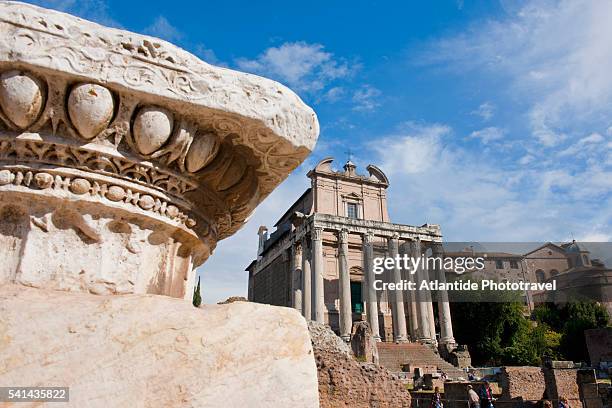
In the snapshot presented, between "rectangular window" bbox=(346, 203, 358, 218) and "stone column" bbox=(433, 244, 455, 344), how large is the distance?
6988 millimetres

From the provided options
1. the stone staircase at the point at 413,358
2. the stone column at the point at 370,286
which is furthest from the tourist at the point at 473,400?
the stone column at the point at 370,286

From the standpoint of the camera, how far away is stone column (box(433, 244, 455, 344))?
32.6m

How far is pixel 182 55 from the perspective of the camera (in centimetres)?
205

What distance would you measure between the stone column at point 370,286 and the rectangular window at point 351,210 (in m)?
5.40

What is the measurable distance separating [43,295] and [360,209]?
38.2 metres

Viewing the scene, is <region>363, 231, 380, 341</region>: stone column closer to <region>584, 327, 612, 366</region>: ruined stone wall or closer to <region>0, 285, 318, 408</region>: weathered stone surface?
<region>584, 327, 612, 366</region>: ruined stone wall

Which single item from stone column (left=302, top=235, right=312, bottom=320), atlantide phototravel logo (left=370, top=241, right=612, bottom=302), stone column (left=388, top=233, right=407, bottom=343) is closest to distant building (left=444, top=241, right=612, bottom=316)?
atlantide phototravel logo (left=370, top=241, right=612, bottom=302)

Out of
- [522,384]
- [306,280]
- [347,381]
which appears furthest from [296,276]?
[347,381]

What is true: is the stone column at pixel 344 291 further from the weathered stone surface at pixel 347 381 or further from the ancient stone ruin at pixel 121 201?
the ancient stone ruin at pixel 121 201

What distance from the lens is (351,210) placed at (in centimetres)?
3947

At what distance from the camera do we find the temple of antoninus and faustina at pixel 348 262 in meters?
31.6

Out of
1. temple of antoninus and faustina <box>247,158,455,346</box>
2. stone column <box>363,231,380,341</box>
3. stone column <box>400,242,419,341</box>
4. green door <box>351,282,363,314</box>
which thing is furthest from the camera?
green door <box>351,282,363,314</box>

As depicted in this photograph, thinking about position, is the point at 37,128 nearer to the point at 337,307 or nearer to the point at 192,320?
the point at 192,320

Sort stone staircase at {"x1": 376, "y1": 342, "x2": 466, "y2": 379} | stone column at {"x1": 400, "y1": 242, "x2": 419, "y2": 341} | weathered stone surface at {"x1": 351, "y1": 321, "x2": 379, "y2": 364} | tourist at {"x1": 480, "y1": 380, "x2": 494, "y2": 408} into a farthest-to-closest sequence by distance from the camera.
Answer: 1. stone column at {"x1": 400, "y1": 242, "x2": 419, "y2": 341}
2. stone staircase at {"x1": 376, "y1": 342, "x2": 466, "y2": 379}
3. weathered stone surface at {"x1": 351, "y1": 321, "x2": 379, "y2": 364}
4. tourist at {"x1": 480, "y1": 380, "x2": 494, "y2": 408}
